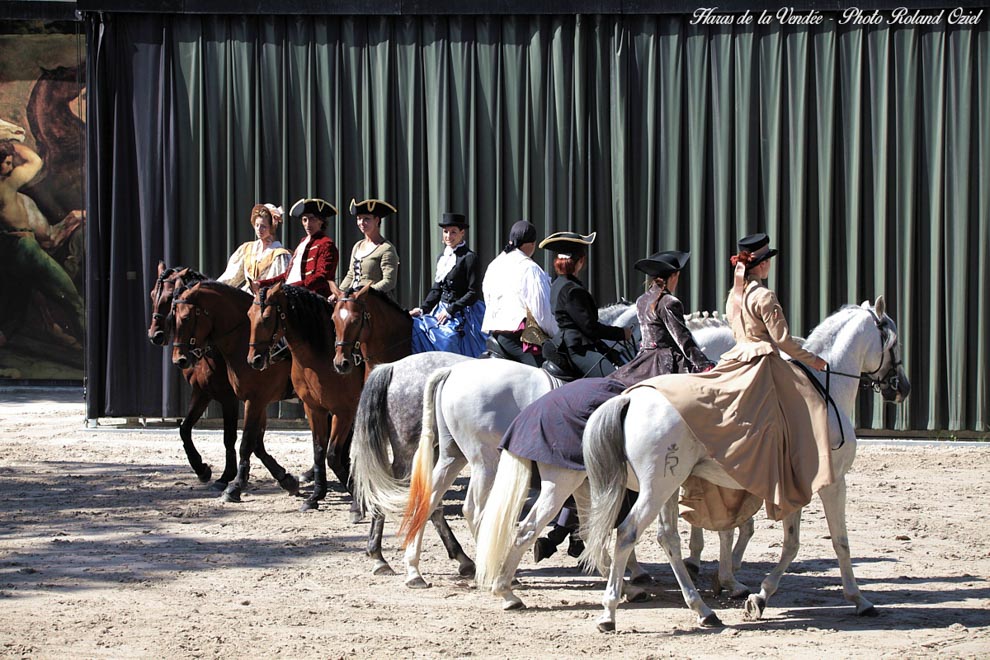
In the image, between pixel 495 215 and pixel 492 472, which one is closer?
pixel 492 472

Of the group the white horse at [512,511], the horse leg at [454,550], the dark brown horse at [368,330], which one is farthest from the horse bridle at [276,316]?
the white horse at [512,511]

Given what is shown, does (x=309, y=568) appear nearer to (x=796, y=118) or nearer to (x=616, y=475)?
(x=616, y=475)

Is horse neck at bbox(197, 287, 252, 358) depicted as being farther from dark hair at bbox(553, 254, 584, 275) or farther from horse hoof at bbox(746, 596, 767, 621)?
horse hoof at bbox(746, 596, 767, 621)

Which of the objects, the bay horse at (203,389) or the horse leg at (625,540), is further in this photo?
the bay horse at (203,389)

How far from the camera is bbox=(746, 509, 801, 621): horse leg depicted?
6602mm

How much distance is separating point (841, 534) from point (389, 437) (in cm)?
295

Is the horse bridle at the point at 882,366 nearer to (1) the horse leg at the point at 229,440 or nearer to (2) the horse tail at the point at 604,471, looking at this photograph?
(2) the horse tail at the point at 604,471

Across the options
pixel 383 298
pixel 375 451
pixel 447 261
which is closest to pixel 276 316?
pixel 383 298

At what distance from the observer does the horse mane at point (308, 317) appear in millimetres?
9930

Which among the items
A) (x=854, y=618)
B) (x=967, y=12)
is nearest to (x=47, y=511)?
(x=854, y=618)

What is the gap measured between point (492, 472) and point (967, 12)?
9769 millimetres

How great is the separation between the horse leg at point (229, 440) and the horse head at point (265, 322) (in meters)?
1.63

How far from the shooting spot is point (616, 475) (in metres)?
6.32

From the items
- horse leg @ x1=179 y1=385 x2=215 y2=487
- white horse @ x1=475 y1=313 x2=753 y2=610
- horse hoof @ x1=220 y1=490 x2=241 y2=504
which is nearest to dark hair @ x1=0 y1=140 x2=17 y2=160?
horse leg @ x1=179 y1=385 x2=215 y2=487
